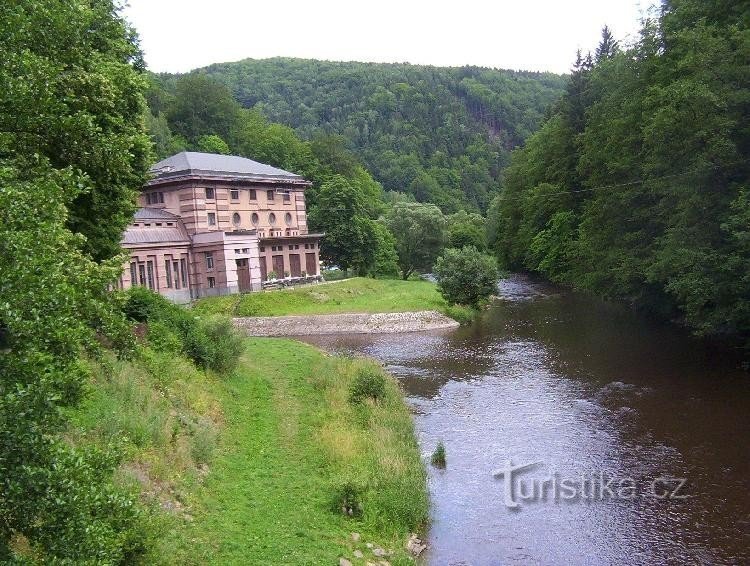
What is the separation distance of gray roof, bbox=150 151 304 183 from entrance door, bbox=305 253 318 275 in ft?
25.9

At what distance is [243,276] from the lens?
55.3 metres

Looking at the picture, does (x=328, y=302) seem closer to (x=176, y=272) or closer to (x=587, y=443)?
(x=176, y=272)

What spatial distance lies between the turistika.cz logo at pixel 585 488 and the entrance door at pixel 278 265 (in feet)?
147

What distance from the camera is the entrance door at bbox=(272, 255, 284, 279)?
59.4m

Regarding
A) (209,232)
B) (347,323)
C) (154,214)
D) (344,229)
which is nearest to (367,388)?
(347,323)

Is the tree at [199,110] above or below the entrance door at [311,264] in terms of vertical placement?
above

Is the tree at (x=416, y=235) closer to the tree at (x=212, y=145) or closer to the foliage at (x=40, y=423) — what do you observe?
the tree at (x=212, y=145)

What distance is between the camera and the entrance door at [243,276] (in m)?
54.8

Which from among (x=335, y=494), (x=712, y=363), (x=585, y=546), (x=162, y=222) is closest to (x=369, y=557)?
(x=335, y=494)

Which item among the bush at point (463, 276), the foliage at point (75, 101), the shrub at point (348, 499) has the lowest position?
the shrub at point (348, 499)

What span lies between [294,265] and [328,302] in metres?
11.0

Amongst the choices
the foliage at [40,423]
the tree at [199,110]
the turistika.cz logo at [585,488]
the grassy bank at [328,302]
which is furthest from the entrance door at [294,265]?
the foliage at [40,423]

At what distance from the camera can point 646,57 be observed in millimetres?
38781

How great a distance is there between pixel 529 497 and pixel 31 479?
40.4 feet
